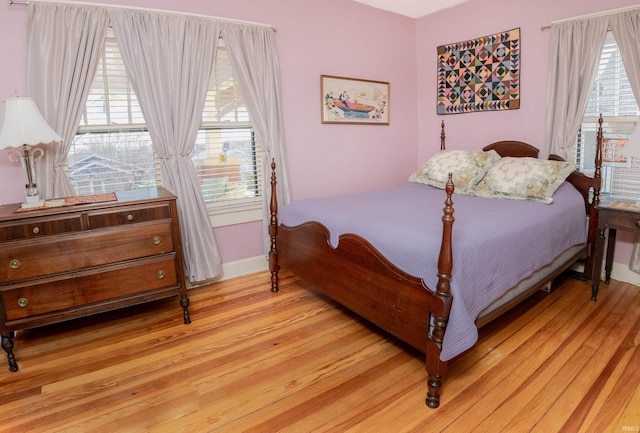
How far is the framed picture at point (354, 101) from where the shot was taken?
3.76 m

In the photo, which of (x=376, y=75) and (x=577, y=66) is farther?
(x=376, y=75)

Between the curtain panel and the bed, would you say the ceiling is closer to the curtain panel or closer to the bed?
the curtain panel

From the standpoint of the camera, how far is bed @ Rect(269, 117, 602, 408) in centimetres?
180

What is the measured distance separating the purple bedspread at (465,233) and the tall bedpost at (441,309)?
0.04 meters

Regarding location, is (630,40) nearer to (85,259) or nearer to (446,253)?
(446,253)

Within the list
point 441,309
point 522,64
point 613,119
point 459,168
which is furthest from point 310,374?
point 522,64

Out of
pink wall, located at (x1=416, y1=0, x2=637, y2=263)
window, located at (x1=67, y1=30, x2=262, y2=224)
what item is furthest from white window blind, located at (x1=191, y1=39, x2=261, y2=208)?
pink wall, located at (x1=416, y1=0, x2=637, y2=263)

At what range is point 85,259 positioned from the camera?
2.35m

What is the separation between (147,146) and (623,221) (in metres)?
3.49

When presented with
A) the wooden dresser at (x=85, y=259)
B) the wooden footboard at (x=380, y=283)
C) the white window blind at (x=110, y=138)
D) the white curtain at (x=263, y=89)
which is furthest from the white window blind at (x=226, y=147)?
the wooden dresser at (x=85, y=259)

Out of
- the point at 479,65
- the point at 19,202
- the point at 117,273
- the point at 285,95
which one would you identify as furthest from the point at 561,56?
the point at 19,202

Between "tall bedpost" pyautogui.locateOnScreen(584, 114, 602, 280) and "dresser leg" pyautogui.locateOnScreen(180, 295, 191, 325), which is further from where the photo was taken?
"tall bedpost" pyautogui.locateOnScreen(584, 114, 602, 280)

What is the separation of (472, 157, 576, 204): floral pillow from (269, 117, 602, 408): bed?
0.02 m

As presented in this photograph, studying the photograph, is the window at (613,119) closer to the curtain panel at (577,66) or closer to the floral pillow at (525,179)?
the curtain panel at (577,66)
